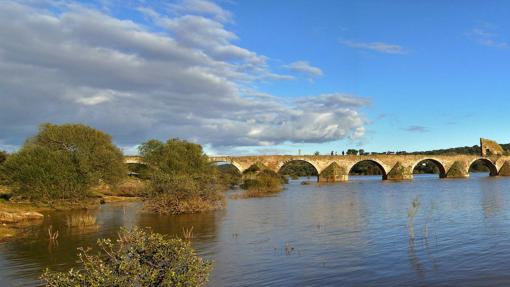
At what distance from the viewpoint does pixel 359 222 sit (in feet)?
78.4

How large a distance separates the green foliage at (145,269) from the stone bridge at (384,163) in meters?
73.6

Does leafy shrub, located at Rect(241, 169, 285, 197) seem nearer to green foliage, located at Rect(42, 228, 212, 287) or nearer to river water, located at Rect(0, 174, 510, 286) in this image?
river water, located at Rect(0, 174, 510, 286)

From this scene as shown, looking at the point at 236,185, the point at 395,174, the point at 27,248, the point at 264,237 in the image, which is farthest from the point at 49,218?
the point at 395,174

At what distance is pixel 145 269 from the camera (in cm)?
812

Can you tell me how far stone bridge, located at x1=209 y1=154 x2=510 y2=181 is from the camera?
85.6m

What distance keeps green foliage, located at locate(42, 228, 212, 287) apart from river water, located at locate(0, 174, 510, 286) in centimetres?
363

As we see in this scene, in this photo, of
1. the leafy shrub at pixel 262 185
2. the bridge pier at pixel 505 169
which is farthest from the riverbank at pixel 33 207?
the bridge pier at pixel 505 169

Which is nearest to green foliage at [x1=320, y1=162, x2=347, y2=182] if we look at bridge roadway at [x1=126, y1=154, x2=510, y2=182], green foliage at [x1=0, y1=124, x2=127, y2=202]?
bridge roadway at [x1=126, y1=154, x2=510, y2=182]

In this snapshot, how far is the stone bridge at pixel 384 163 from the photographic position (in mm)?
85637

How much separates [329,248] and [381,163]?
78.7 m

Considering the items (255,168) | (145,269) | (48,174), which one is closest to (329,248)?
(145,269)

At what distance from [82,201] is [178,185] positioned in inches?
480

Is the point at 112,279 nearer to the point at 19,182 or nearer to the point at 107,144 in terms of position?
the point at 19,182

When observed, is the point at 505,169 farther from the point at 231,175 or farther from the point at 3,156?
the point at 3,156
